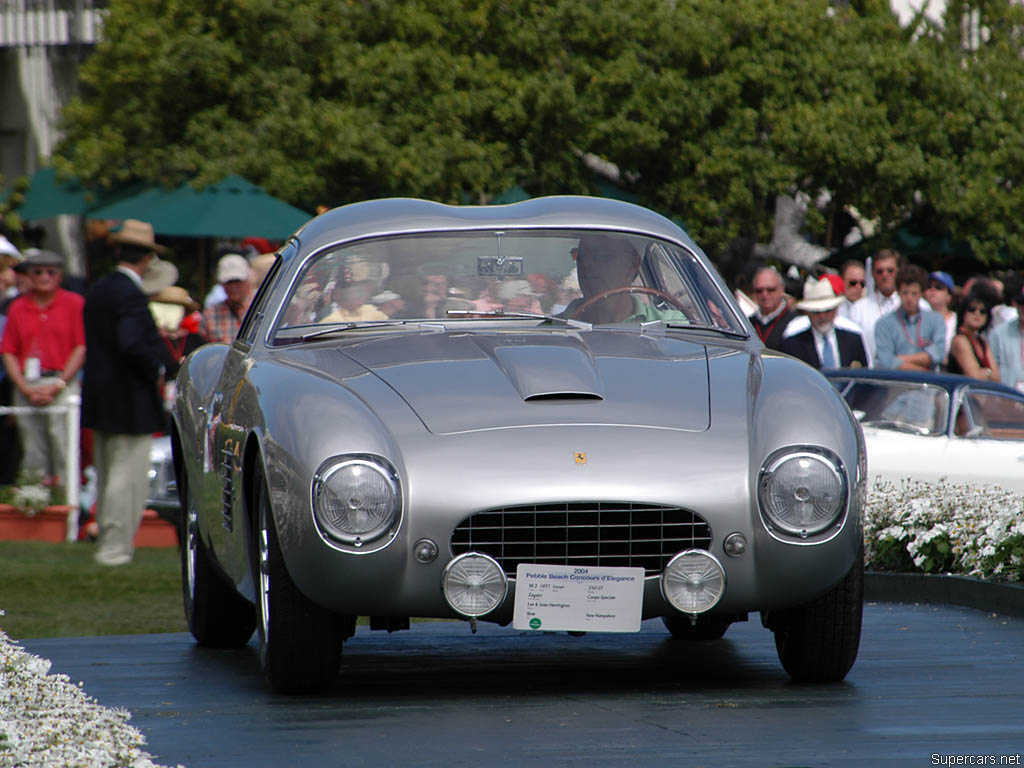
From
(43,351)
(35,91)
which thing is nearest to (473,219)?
(43,351)

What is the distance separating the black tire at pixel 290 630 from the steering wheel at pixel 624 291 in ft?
4.83

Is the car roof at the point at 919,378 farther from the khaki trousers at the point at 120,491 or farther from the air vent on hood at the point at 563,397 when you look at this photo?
the air vent on hood at the point at 563,397

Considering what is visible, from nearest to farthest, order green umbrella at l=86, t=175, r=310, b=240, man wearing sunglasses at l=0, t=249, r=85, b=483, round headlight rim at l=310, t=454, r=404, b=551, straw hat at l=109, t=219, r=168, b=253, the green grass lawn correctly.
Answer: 1. round headlight rim at l=310, t=454, r=404, b=551
2. the green grass lawn
3. straw hat at l=109, t=219, r=168, b=253
4. man wearing sunglasses at l=0, t=249, r=85, b=483
5. green umbrella at l=86, t=175, r=310, b=240

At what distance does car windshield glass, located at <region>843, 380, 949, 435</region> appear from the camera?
46.0ft

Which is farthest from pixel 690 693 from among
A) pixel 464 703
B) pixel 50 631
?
pixel 50 631

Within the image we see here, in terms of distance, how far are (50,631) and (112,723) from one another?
3814 millimetres

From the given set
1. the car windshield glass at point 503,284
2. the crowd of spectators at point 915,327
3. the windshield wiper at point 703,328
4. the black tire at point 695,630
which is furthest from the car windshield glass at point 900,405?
the windshield wiper at point 703,328

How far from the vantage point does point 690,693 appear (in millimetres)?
6281

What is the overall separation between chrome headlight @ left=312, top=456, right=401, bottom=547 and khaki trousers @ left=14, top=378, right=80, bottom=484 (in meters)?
9.27

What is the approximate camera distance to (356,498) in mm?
5871

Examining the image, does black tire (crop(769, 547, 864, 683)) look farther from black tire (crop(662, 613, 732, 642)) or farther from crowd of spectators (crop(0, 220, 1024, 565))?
crowd of spectators (crop(0, 220, 1024, 565))

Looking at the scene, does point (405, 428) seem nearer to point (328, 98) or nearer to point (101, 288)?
point (101, 288)

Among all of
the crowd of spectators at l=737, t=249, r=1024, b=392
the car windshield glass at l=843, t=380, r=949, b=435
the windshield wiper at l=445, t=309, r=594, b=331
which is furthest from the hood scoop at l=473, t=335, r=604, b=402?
the crowd of spectators at l=737, t=249, r=1024, b=392

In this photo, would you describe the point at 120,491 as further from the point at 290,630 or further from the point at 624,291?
the point at 290,630
